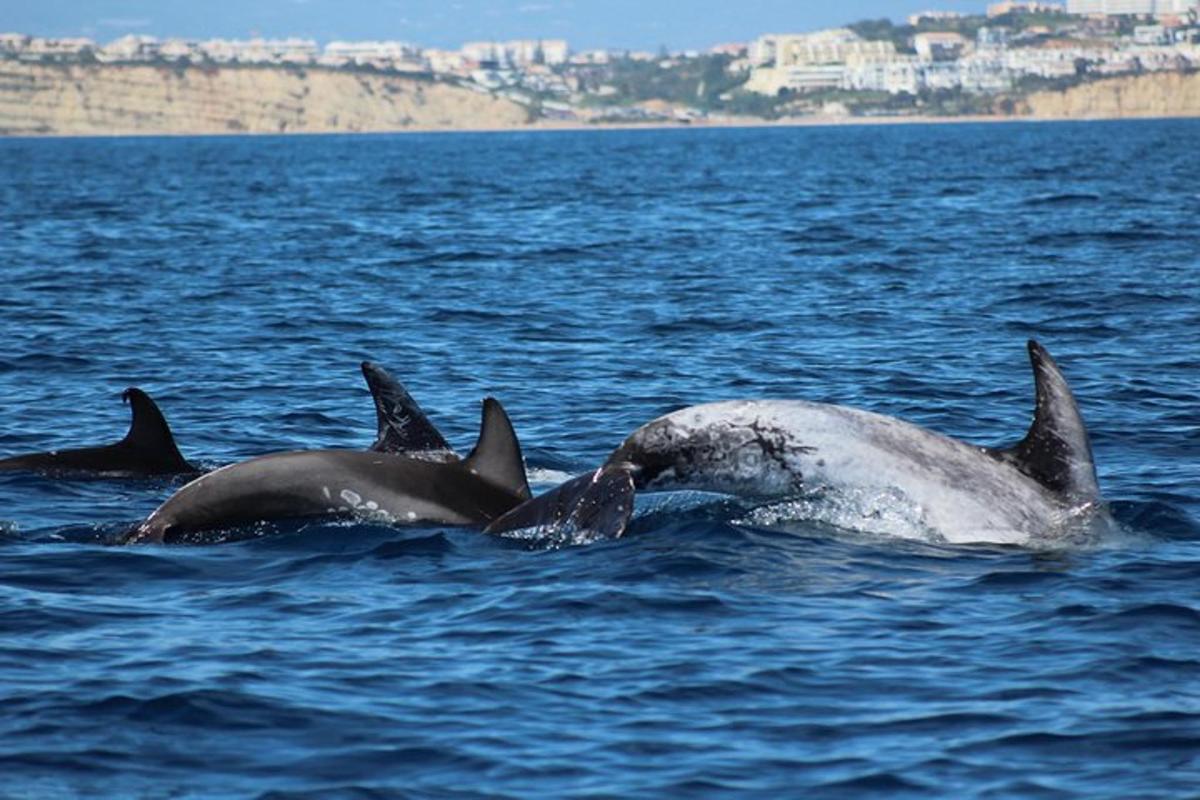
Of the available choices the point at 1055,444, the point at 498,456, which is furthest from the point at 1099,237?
the point at 498,456

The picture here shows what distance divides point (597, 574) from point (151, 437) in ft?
17.7

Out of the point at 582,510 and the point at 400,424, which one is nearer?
the point at 582,510

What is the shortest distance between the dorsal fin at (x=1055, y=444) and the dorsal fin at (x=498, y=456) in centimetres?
358

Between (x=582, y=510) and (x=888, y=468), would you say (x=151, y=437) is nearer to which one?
(x=582, y=510)

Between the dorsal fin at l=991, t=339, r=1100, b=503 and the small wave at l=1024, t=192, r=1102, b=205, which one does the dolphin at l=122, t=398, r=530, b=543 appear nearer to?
the dorsal fin at l=991, t=339, r=1100, b=503

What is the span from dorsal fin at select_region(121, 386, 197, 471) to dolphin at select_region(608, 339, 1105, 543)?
4.91 meters

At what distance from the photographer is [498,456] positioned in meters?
14.6

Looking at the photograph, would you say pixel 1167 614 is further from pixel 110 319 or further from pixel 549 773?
pixel 110 319

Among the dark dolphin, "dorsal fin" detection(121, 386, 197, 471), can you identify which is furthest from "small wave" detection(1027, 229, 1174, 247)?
the dark dolphin

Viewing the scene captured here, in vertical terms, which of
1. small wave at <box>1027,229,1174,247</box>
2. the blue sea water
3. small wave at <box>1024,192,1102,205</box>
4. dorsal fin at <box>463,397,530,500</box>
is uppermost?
dorsal fin at <box>463,397,530,500</box>

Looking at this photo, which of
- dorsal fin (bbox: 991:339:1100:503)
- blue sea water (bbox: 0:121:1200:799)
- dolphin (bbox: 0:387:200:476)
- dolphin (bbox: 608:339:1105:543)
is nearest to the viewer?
blue sea water (bbox: 0:121:1200:799)

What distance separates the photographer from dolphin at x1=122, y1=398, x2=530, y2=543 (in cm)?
1439

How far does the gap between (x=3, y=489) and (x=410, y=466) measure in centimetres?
395

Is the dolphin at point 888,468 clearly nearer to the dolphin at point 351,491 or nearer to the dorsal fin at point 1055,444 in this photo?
the dorsal fin at point 1055,444
